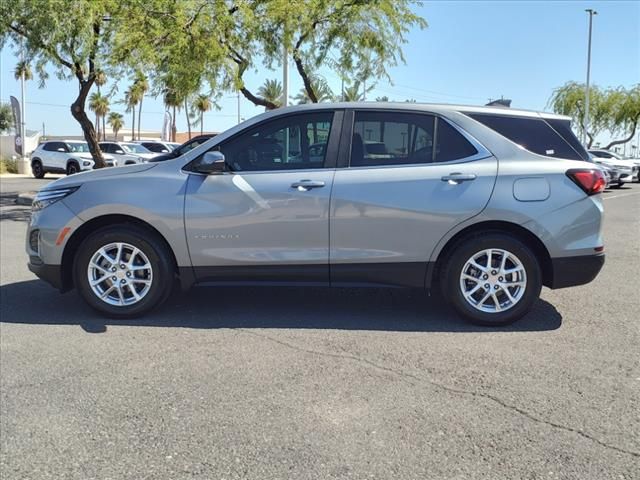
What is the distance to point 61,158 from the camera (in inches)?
1130

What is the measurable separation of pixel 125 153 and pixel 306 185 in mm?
26653

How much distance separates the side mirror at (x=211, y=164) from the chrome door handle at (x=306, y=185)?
0.62m

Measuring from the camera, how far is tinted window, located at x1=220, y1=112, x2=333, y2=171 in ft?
16.7

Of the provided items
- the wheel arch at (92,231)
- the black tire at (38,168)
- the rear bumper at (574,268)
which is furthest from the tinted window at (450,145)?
the black tire at (38,168)

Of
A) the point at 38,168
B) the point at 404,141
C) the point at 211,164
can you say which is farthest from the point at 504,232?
the point at 38,168

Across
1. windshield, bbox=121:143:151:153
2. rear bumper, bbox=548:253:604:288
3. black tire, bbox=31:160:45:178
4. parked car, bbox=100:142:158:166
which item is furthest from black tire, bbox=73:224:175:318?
black tire, bbox=31:160:45:178

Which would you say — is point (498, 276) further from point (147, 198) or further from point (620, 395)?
point (147, 198)

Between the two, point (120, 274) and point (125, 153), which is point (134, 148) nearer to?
point (125, 153)

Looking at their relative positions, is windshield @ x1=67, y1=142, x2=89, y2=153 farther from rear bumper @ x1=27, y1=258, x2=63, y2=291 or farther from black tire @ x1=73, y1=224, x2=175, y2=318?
black tire @ x1=73, y1=224, x2=175, y2=318

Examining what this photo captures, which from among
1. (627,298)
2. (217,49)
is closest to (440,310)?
(627,298)

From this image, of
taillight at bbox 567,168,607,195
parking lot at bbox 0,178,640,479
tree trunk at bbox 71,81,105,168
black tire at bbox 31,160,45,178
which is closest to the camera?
parking lot at bbox 0,178,640,479

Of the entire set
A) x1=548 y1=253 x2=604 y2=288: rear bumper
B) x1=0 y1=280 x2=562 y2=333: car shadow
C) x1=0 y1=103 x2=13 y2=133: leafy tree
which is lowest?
x1=0 y1=280 x2=562 y2=333: car shadow

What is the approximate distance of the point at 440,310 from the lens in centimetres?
550

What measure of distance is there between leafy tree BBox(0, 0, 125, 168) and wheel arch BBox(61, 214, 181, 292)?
27.2ft
